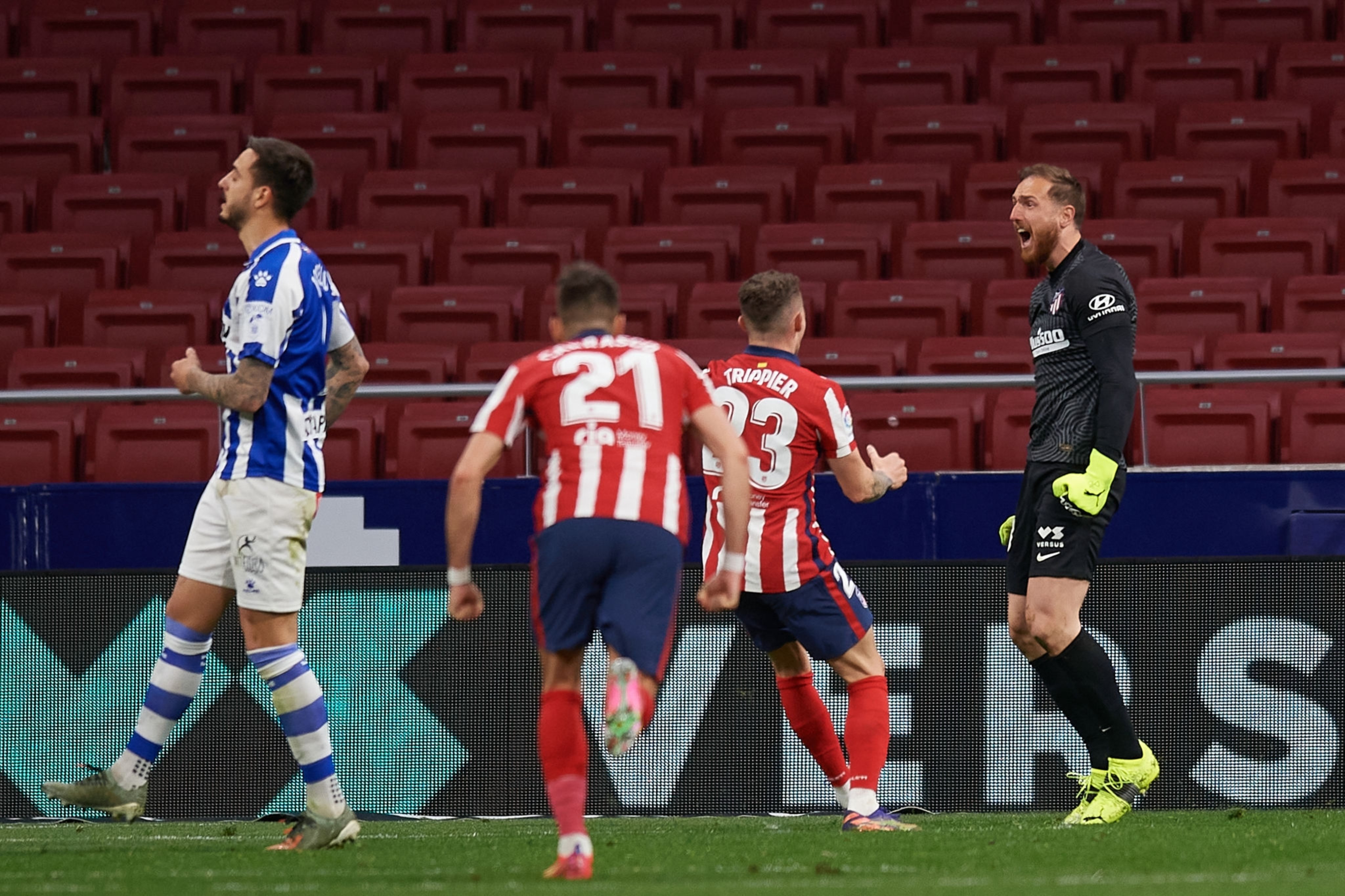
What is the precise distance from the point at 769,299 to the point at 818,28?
7.89 m

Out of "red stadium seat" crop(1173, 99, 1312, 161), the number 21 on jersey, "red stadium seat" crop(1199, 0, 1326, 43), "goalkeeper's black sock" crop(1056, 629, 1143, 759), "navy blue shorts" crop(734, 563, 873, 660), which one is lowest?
"goalkeeper's black sock" crop(1056, 629, 1143, 759)

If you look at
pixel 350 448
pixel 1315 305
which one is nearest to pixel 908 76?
pixel 1315 305

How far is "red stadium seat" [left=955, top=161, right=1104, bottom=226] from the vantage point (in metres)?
10.3

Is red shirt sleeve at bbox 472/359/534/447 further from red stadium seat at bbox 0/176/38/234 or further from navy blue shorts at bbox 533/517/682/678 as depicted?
red stadium seat at bbox 0/176/38/234

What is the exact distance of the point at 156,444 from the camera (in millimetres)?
8141

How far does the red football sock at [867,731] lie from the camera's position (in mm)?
5129

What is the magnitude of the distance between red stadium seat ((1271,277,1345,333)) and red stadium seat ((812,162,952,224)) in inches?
91.4

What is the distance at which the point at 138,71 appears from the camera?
12.4m

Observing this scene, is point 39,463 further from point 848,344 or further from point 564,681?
point 564,681

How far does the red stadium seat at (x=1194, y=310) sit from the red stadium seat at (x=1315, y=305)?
0.59 feet

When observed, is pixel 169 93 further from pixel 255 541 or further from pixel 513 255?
pixel 255 541

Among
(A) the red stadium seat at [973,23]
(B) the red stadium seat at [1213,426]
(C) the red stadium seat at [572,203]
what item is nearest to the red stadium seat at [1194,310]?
(B) the red stadium seat at [1213,426]

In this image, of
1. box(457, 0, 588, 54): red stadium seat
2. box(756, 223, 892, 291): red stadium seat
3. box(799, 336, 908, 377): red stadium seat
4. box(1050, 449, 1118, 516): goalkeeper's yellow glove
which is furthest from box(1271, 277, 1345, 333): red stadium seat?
box(457, 0, 588, 54): red stadium seat

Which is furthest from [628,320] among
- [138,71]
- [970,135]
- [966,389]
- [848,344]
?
[138,71]
